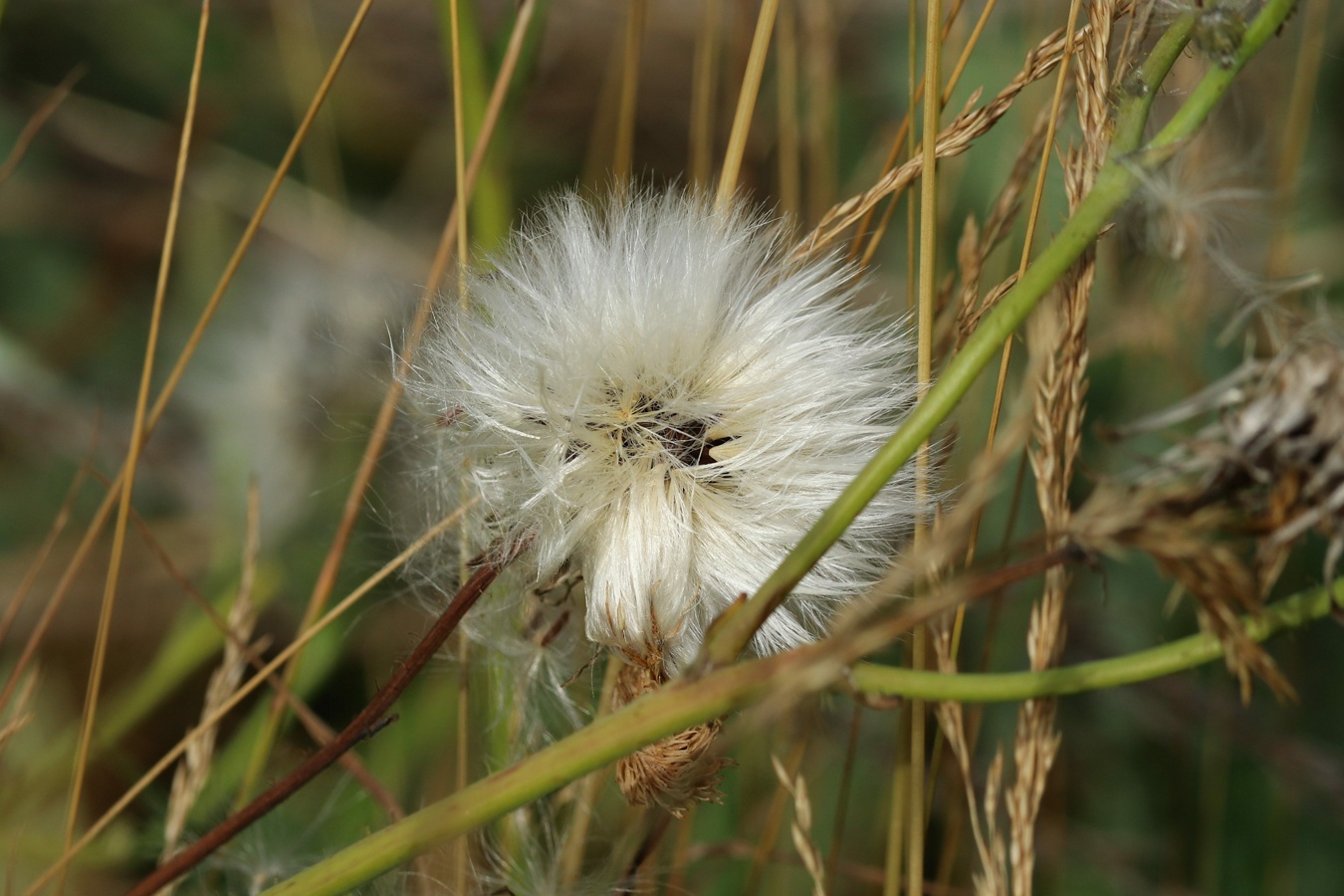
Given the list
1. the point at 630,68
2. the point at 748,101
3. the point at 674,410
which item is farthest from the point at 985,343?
the point at 630,68

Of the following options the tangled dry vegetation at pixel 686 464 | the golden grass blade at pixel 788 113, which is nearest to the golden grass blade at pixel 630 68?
the tangled dry vegetation at pixel 686 464

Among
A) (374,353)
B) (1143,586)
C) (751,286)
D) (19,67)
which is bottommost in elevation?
(751,286)

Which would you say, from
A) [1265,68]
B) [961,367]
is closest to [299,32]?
[1265,68]

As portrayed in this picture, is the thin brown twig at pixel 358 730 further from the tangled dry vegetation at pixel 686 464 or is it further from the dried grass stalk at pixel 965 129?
the dried grass stalk at pixel 965 129

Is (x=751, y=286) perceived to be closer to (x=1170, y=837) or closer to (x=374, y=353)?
(x=374, y=353)

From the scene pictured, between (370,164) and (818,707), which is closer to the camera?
(818,707)

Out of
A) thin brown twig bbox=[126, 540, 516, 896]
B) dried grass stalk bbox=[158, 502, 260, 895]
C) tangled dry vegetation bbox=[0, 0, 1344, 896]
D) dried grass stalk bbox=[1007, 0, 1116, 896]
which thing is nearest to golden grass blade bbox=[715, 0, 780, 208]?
tangled dry vegetation bbox=[0, 0, 1344, 896]

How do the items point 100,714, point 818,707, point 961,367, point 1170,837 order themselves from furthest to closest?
1. point 1170,837
2. point 100,714
3. point 818,707
4. point 961,367

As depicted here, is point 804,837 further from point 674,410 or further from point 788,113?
point 788,113
